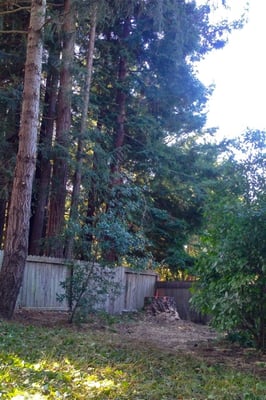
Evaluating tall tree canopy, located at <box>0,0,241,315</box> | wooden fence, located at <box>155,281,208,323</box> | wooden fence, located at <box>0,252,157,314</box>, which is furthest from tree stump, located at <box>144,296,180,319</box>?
tall tree canopy, located at <box>0,0,241,315</box>

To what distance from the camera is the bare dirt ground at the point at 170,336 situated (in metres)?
6.87

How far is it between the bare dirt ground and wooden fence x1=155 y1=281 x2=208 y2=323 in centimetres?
114

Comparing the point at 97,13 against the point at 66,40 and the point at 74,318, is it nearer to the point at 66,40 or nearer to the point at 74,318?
the point at 66,40

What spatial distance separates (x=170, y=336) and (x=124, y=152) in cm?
844

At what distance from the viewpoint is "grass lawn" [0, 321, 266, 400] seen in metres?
4.22

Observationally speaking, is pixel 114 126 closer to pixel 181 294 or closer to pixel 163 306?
pixel 181 294

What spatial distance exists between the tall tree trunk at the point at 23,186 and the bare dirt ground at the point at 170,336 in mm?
754

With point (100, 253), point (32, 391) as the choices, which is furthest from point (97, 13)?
point (32, 391)

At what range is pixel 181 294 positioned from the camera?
15312mm

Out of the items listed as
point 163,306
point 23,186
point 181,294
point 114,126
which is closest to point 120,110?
point 114,126

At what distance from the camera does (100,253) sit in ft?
34.6

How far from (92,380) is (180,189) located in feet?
46.0

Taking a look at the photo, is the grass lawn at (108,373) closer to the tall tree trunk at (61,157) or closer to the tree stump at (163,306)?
the tall tree trunk at (61,157)

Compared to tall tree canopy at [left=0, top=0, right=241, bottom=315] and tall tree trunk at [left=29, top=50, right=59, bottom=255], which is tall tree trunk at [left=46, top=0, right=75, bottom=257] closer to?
tall tree canopy at [left=0, top=0, right=241, bottom=315]
